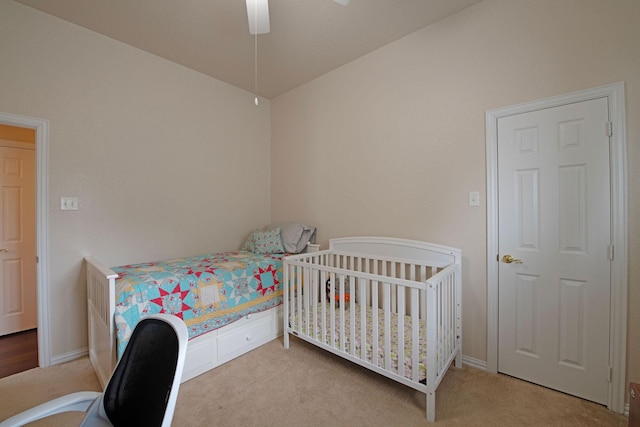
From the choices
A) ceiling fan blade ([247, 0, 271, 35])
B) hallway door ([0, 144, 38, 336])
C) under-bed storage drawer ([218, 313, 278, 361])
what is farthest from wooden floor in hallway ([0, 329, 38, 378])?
ceiling fan blade ([247, 0, 271, 35])

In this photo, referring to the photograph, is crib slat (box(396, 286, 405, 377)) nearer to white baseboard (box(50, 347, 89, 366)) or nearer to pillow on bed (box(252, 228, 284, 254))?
pillow on bed (box(252, 228, 284, 254))

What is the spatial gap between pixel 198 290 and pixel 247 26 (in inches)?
85.8

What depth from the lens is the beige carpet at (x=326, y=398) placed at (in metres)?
1.54

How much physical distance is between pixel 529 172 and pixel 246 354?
260 cm

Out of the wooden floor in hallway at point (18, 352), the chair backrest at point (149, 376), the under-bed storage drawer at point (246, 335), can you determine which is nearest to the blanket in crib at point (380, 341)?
the under-bed storage drawer at point (246, 335)

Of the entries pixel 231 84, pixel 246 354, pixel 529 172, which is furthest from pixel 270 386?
pixel 231 84

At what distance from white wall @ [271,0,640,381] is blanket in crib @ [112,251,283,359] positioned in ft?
3.06

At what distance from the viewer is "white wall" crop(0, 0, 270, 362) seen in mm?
2076

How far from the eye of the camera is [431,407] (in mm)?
1522

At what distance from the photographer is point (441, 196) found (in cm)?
220

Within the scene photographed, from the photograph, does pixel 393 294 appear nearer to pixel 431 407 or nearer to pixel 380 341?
pixel 380 341

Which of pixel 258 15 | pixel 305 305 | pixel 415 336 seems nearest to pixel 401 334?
pixel 415 336

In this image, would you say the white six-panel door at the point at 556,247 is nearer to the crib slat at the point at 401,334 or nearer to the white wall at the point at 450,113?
the white wall at the point at 450,113

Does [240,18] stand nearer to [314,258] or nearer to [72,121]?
[72,121]
